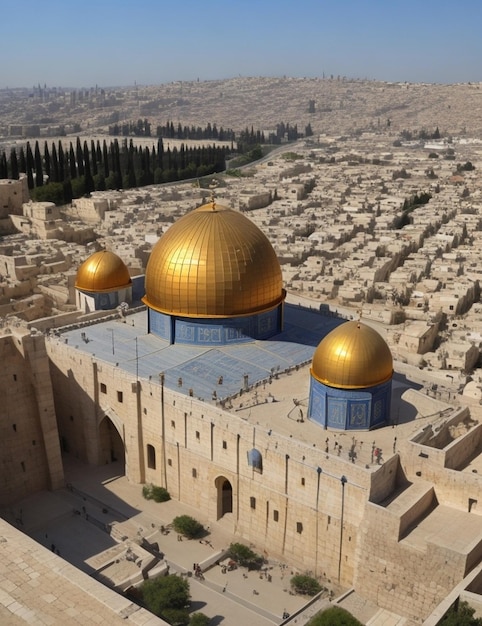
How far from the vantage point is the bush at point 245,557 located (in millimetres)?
21312

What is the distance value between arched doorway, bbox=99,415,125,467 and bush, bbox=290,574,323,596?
9.18 metres

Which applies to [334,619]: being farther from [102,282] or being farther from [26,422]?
[102,282]

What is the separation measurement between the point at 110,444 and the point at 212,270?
7590mm

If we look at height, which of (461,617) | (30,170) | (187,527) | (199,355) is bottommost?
(187,527)

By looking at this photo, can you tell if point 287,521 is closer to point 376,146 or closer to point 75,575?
point 75,575

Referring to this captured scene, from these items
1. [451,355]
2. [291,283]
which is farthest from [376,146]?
[451,355]

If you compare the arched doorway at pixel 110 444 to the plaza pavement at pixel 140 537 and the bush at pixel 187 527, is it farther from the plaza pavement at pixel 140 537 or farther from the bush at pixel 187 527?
the bush at pixel 187 527

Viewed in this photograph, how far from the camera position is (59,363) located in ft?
90.4

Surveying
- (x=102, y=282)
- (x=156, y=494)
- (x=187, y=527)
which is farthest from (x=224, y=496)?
(x=102, y=282)

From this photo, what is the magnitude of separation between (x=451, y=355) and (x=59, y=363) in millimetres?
16028

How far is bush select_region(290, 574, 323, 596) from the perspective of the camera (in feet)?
66.0

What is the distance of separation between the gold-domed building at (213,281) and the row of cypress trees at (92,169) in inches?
1635

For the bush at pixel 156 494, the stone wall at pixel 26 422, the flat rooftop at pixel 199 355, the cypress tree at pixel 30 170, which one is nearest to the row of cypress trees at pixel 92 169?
the cypress tree at pixel 30 170

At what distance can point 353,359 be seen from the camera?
2122 centimetres
